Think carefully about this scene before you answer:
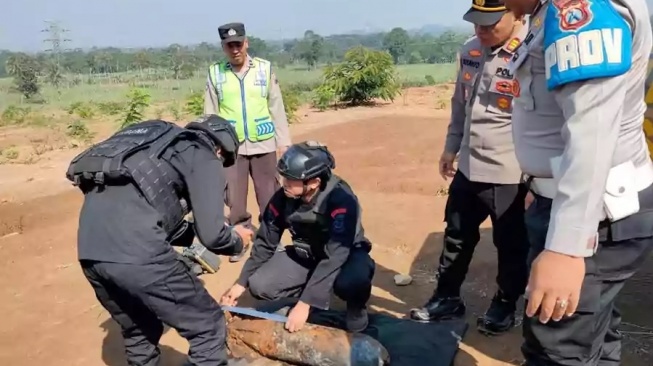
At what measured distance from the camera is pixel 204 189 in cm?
288

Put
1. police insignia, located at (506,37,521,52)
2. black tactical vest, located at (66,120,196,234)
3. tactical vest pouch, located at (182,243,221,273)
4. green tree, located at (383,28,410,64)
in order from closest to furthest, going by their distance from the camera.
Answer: black tactical vest, located at (66,120,196,234) → police insignia, located at (506,37,521,52) → tactical vest pouch, located at (182,243,221,273) → green tree, located at (383,28,410,64)

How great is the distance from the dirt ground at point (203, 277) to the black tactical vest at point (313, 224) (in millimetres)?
672

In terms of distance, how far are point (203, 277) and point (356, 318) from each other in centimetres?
157

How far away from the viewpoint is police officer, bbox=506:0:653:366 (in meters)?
1.63

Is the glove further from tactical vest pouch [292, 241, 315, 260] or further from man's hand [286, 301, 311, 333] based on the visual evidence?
tactical vest pouch [292, 241, 315, 260]

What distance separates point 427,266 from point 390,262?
0.96 ft

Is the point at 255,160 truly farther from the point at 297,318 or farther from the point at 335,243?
the point at 297,318

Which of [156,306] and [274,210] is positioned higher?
[274,210]

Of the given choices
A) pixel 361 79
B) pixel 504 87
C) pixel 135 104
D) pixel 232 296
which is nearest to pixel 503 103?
pixel 504 87

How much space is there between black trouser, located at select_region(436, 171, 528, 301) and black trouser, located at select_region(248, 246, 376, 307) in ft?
1.58

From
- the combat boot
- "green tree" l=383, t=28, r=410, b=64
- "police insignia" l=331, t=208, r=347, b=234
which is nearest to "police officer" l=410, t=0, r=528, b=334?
the combat boot

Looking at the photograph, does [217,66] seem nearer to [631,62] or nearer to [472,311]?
[472,311]

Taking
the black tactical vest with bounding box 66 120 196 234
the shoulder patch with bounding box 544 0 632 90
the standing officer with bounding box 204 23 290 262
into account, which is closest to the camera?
the shoulder patch with bounding box 544 0 632 90

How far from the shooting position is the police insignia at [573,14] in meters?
1.64
